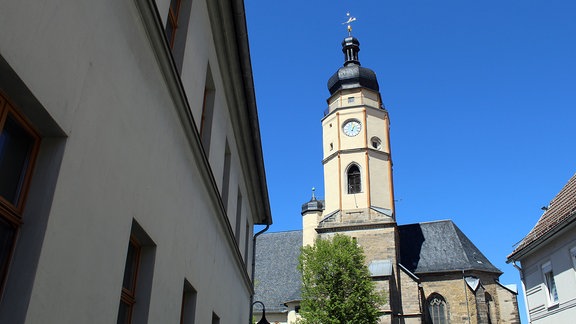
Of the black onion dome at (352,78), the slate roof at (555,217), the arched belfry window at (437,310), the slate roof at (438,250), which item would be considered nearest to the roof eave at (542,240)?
the slate roof at (555,217)

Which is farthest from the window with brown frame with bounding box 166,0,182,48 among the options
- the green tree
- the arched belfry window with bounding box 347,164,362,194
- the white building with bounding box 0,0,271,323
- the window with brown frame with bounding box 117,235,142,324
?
the arched belfry window with bounding box 347,164,362,194

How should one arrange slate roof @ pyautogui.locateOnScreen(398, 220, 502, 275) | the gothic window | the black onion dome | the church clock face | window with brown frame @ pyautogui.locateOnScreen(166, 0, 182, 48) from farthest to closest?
the black onion dome, the church clock face, slate roof @ pyautogui.locateOnScreen(398, 220, 502, 275), the gothic window, window with brown frame @ pyautogui.locateOnScreen(166, 0, 182, 48)

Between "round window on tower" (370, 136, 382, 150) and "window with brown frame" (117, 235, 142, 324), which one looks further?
"round window on tower" (370, 136, 382, 150)

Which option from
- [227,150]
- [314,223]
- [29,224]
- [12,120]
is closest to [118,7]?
[12,120]

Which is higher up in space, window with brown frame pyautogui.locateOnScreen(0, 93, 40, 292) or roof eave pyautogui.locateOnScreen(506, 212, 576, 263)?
roof eave pyautogui.locateOnScreen(506, 212, 576, 263)

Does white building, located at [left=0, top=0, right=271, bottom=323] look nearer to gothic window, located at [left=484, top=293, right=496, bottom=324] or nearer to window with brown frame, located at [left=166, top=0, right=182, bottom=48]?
window with brown frame, located at [left=166, top=0, right=182, bottom=48]

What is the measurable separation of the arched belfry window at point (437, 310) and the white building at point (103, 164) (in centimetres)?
3179

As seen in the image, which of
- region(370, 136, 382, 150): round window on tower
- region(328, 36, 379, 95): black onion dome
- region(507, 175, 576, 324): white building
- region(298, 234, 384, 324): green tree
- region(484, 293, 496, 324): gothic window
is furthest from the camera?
region(328, 36, 379, 95): black onion dome

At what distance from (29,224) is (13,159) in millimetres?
405

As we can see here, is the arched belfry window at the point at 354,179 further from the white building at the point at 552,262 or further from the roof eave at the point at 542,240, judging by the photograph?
the white building at the point at 552,262

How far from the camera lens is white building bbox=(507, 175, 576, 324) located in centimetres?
1513

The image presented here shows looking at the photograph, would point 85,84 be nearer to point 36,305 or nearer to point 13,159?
point 13,159

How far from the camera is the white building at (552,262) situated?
15.1m

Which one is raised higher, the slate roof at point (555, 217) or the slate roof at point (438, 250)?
the slate roof at point (438, 250)
